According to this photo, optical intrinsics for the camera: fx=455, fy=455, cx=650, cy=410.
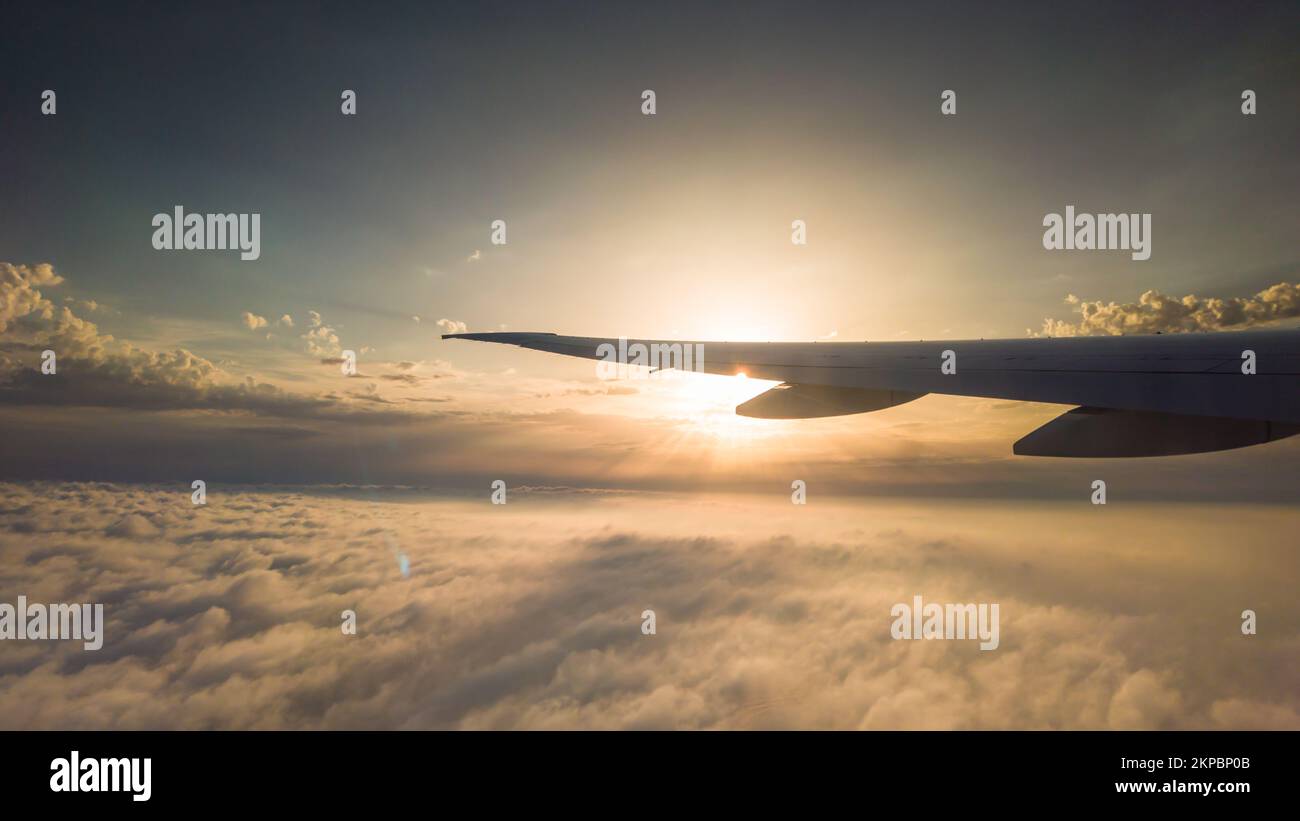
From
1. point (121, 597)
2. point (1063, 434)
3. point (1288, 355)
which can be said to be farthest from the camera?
point (121, 597)

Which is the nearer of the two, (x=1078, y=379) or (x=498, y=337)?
(x=1078, y=379)

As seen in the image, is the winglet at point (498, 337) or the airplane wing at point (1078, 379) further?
the winglet at point (498, 337)

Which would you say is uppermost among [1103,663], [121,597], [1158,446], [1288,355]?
[1288,355]

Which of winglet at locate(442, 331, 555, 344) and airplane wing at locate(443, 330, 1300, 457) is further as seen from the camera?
winglet at locate(442, 331, 555, 344)

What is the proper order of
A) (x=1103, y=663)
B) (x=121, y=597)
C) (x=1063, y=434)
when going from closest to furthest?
(x=1063, y=434) < (x=1103, y=663) < (x=121, y=597)

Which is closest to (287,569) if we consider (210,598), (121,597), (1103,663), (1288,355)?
(210,598)

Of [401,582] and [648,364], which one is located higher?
[648,364]

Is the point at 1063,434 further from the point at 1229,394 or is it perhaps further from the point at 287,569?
the point at 287,569

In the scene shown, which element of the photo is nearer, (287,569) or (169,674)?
(169,674)
